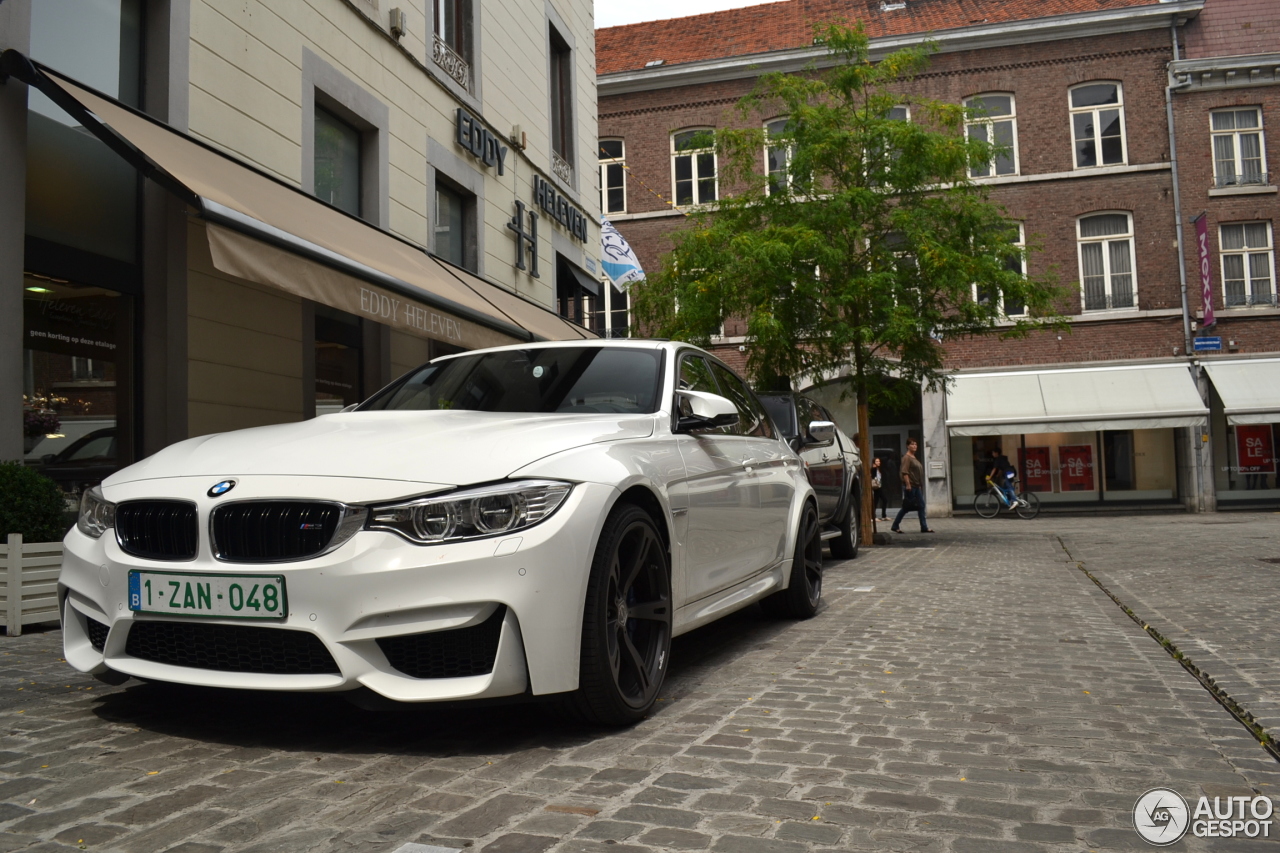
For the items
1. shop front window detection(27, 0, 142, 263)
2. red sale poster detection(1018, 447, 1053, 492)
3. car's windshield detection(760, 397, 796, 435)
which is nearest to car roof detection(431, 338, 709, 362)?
shop front window detection(27, 0, 142, 263)

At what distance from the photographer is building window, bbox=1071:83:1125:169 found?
25859 mm

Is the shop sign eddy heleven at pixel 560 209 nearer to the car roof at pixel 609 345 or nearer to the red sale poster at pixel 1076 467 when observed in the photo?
the car roof at pixel 609 345

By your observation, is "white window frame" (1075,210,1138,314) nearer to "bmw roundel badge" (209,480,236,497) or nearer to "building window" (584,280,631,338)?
"building window" (584,280,631,338)

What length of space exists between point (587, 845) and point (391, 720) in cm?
144

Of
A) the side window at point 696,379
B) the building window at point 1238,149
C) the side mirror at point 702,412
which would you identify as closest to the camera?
the side mirror at point 702,412

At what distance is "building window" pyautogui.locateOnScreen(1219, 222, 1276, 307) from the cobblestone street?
74.0 feet

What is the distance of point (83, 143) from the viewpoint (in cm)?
738

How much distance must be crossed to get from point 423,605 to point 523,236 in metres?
12.8

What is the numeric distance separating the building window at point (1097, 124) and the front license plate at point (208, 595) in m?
26.8

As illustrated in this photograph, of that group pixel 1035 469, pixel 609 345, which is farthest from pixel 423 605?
pixel 1035 469

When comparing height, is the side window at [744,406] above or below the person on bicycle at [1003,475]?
above

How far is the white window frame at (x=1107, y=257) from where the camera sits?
25.3m

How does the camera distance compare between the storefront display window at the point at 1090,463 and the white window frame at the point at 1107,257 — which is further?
the storefront display window at the point at 1090,463

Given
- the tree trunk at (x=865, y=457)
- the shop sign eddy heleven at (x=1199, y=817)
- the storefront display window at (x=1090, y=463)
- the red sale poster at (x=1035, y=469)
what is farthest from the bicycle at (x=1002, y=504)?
the shop sign eddy heleven at (x=1199, y=817)
